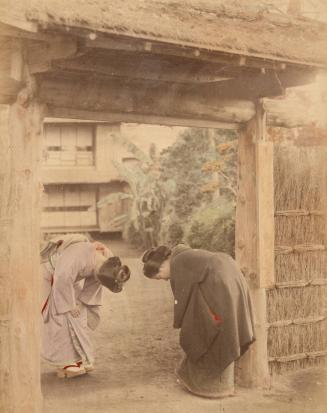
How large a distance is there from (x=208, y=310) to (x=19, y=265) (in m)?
1.90

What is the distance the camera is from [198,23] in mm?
4121

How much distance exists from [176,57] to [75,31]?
1.07 metres

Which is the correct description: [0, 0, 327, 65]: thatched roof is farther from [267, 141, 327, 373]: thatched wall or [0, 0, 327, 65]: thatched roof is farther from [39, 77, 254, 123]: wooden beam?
[267, 141, 327, 373]: thatched wall

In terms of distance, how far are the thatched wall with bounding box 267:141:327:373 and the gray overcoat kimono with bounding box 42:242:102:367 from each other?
6.55ft

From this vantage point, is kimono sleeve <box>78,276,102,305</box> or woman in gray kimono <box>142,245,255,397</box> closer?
woman in gray kimono <box>142,245,255,397</box>

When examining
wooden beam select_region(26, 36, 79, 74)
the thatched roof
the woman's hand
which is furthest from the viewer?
the woman's hand

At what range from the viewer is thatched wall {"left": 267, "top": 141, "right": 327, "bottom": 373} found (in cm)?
600

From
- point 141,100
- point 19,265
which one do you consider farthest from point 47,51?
point 19,265

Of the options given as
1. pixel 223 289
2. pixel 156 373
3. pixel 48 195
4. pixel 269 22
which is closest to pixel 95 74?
Answer: pixel 269 22

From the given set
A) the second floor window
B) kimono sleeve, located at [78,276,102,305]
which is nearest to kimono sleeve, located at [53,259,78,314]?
kimono sleeve, located at [78,276,102,305]

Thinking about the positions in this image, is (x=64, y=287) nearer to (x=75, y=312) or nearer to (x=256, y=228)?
(x=75, y=312)

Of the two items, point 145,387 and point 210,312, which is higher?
point 210,312

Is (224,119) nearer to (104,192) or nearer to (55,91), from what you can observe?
(55,91)

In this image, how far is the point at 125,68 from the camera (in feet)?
15.3
